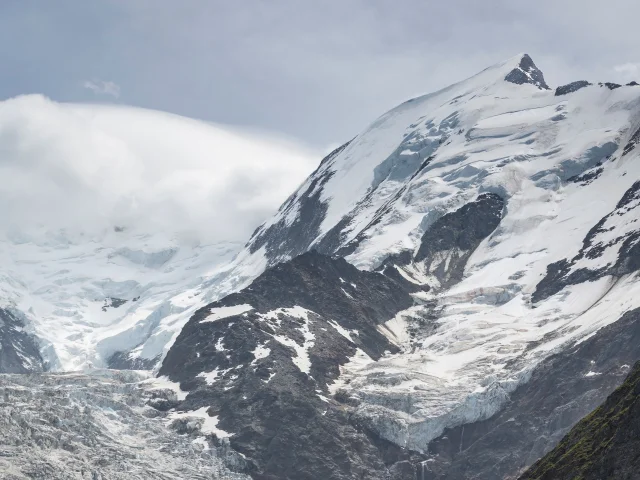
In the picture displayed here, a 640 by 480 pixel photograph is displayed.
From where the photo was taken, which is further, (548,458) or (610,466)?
(548,458)

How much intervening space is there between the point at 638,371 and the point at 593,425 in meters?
8.45

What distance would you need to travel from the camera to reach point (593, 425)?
12506cm

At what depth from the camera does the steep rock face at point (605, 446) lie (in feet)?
363

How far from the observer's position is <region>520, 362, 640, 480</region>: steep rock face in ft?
363

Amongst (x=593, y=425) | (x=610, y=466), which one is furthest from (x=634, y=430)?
(x=593, y=425)

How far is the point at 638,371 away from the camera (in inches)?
4717

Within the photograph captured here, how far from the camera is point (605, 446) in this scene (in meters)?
115

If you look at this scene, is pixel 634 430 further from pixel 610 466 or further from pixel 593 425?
pixel 593 425

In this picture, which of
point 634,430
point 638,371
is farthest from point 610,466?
point 638,371

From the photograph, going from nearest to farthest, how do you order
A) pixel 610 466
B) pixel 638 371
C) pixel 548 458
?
pixel 610 466 → pixel 638 371 → pixel 548 458

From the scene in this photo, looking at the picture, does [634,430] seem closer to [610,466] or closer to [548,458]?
[610,466]

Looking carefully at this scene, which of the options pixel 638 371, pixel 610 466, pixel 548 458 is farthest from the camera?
pixel 548 458

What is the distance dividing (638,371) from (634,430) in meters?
8.94

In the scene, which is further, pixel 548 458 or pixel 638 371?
pixel 548 458
